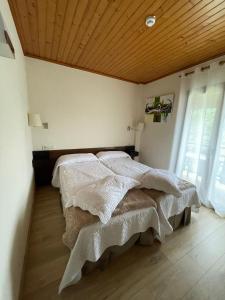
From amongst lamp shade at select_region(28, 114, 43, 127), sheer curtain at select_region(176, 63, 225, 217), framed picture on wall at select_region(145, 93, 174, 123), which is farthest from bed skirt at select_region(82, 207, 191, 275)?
lamp shade at select_region(28, 114, 43, 127)

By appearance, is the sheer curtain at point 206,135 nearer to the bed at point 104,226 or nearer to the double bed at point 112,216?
the double bed at point 112,216

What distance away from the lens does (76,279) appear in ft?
4.03

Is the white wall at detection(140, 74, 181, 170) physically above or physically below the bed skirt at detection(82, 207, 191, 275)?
above

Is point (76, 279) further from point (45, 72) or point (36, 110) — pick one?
point (45, 72)

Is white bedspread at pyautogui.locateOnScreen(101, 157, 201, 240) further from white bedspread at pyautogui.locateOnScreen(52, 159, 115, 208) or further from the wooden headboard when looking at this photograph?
the wooden headboard

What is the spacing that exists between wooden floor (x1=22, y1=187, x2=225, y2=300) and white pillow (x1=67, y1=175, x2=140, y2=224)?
60cm

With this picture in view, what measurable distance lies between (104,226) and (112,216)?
0.12 metres

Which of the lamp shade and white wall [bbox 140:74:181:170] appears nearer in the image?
the lamp shade

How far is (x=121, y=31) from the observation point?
1.72 m

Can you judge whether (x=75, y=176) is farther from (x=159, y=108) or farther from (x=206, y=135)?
(x=159, y=108)

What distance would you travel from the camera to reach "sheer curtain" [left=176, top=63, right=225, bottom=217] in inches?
87.8

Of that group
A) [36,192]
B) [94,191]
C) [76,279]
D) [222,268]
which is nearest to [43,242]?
[76,279]

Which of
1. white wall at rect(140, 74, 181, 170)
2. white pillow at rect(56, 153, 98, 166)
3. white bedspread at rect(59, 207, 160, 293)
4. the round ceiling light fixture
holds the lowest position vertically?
white bedspread at rect(59, 207, 160, 293)

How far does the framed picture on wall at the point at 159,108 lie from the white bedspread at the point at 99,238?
2309 millimetres
